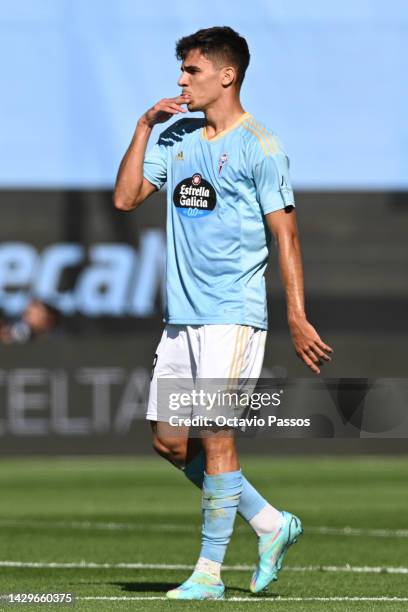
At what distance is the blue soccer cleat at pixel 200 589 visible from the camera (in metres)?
6.93

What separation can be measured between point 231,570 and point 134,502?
552cm

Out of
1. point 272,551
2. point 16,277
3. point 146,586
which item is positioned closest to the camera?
point 272,551

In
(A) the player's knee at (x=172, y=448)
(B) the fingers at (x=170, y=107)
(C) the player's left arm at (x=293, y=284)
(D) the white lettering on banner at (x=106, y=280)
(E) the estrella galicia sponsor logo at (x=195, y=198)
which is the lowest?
(D) the white lettering on banner at (x=106, y=280)

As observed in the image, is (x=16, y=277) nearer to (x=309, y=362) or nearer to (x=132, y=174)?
(x=132, y=174)

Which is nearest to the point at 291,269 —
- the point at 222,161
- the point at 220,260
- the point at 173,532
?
the point at 220,260

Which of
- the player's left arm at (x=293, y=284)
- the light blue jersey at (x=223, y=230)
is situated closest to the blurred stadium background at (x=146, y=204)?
the light blue jersey at (x=223, y=230)

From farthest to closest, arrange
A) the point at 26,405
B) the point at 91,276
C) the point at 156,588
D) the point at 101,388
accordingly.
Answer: the point at 91,276 → the point at 101,388 → the point at 26,405 → the point at 156,588

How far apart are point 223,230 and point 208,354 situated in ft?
1.78

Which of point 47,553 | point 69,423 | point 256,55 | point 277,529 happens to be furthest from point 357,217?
point 277,529

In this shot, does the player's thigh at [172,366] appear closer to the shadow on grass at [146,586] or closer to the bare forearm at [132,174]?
the bare forearm at [132,174]

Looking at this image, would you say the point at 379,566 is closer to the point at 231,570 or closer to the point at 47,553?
the point at 231,570

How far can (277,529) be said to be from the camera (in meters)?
7.30

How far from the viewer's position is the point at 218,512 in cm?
710

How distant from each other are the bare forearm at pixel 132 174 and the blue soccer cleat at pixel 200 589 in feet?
5.56
